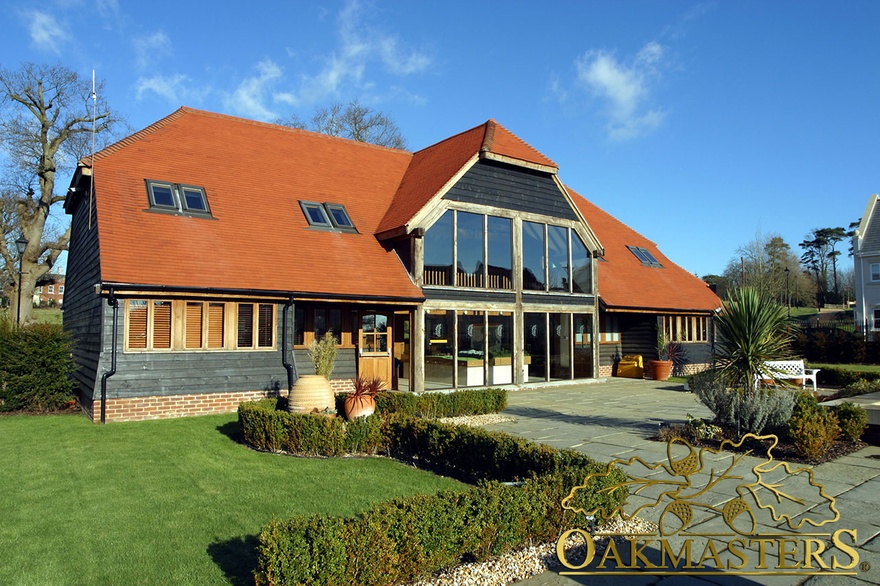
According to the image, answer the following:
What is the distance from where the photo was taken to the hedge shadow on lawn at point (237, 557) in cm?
515

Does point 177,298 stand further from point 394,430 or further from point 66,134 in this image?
point 66,134

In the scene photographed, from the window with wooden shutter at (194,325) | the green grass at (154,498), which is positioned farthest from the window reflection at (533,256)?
the green grass at (154,498)

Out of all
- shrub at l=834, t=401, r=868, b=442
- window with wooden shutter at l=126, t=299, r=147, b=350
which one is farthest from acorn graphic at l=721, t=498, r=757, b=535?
window with wooden shutter at l=126, t=299, r=147, b=350

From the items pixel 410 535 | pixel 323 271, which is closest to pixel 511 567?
Result: pixel 410 535

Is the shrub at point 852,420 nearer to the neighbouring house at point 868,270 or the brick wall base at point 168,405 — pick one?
the brick wall base at point 168,405

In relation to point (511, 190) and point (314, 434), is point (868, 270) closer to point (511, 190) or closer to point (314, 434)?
point (511, 190)

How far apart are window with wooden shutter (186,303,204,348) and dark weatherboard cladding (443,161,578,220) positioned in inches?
311

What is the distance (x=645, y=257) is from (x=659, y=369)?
637 centimetres

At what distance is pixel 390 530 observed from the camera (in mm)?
4902

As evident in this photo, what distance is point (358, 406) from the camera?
11242 millimetres

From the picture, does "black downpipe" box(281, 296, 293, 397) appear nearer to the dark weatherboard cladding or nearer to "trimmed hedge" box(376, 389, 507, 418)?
"trimmed hedge" box(376, 389, 507, 418)

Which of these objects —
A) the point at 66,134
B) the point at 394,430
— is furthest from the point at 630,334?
the point at 66,134

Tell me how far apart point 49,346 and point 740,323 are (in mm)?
15032

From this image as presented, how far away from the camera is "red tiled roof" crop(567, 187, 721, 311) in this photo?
22891 millimetres
